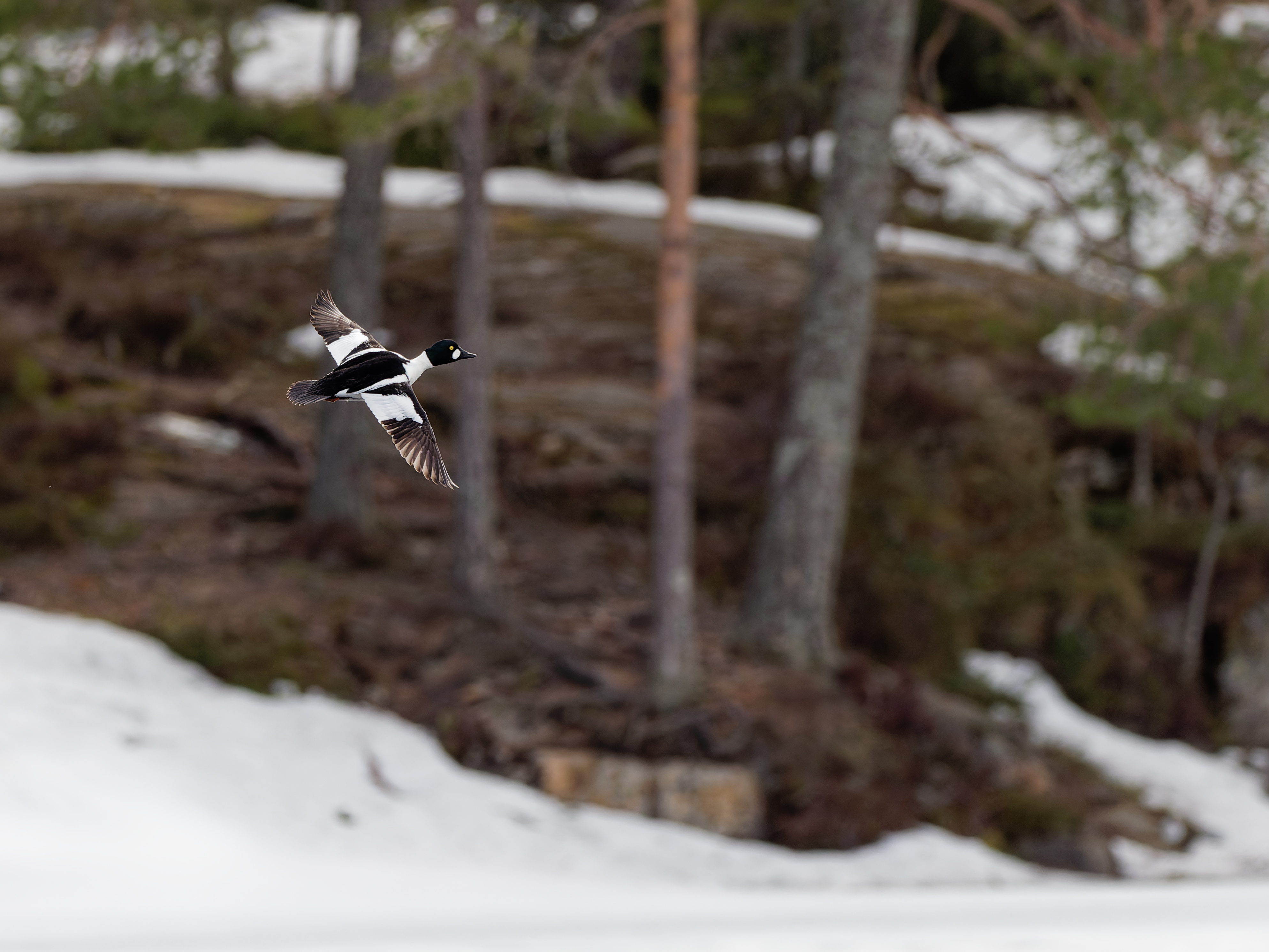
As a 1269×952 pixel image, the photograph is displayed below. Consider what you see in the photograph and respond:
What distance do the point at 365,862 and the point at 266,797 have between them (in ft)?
2.84

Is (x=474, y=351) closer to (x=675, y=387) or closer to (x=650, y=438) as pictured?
(x=675, y=387)

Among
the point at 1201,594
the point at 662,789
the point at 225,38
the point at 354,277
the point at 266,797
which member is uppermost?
the point at 225,38

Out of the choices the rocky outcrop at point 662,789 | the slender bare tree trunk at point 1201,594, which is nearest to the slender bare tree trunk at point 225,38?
the rocky outcrop at point 662,789

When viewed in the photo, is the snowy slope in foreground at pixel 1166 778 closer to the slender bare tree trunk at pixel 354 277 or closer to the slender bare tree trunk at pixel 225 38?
the slender bare tree trunk at pixel 354 277

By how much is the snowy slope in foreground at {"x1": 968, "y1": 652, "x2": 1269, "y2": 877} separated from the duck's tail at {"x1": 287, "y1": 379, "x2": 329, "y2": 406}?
946 cm

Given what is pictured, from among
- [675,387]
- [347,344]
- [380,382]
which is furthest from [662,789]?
[380,382]

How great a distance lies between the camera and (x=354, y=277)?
10484 mm

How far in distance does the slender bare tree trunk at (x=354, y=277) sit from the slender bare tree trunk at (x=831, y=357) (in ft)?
11.5

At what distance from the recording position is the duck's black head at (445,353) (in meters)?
1.52

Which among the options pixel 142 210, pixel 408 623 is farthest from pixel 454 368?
pixel 142 210

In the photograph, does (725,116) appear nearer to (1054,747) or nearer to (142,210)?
(142,210)

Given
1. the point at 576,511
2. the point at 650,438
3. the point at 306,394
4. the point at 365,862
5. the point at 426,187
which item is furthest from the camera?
the point at 426,187

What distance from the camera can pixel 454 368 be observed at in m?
11.2

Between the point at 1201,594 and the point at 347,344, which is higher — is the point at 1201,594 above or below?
below
